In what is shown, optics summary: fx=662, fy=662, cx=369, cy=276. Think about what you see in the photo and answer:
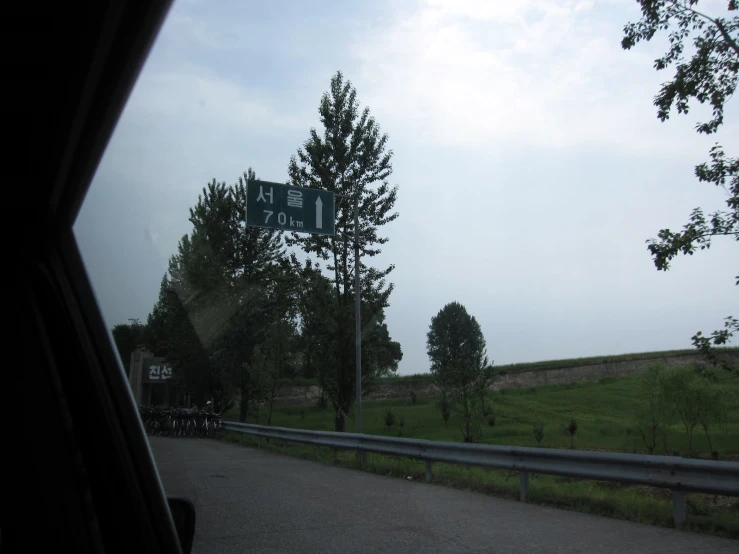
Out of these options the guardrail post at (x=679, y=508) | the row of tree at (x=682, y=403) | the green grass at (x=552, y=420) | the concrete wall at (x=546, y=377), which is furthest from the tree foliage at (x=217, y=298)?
the concrete wall at (x=546, y=377)

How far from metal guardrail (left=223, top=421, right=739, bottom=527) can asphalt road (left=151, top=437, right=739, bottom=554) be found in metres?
0.53

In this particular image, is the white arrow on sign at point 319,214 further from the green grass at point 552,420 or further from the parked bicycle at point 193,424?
the green grass at point 552,420

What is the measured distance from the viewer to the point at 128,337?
3174mm

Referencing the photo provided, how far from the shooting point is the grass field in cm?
823

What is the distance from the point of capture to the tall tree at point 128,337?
9.55 feet

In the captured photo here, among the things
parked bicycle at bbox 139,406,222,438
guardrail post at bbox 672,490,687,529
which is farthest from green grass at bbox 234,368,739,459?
guardrail post at bbox 672,490,687,529

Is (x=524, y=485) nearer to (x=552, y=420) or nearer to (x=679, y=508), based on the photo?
(x=679, y=508)

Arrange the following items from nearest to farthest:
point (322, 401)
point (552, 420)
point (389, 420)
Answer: point (322, 401) < point (389, 420) < point (552, 420)

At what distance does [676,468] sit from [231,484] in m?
6.73

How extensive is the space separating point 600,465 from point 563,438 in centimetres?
2472

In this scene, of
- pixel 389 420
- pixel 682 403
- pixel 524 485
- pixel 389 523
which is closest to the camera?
pixel 389 523

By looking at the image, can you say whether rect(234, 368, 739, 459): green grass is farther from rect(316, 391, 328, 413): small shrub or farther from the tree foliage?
the tree foliage

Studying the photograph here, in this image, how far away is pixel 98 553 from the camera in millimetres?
1844

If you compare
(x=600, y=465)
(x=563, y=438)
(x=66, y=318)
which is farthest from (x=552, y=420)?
(x=66, y=318)
